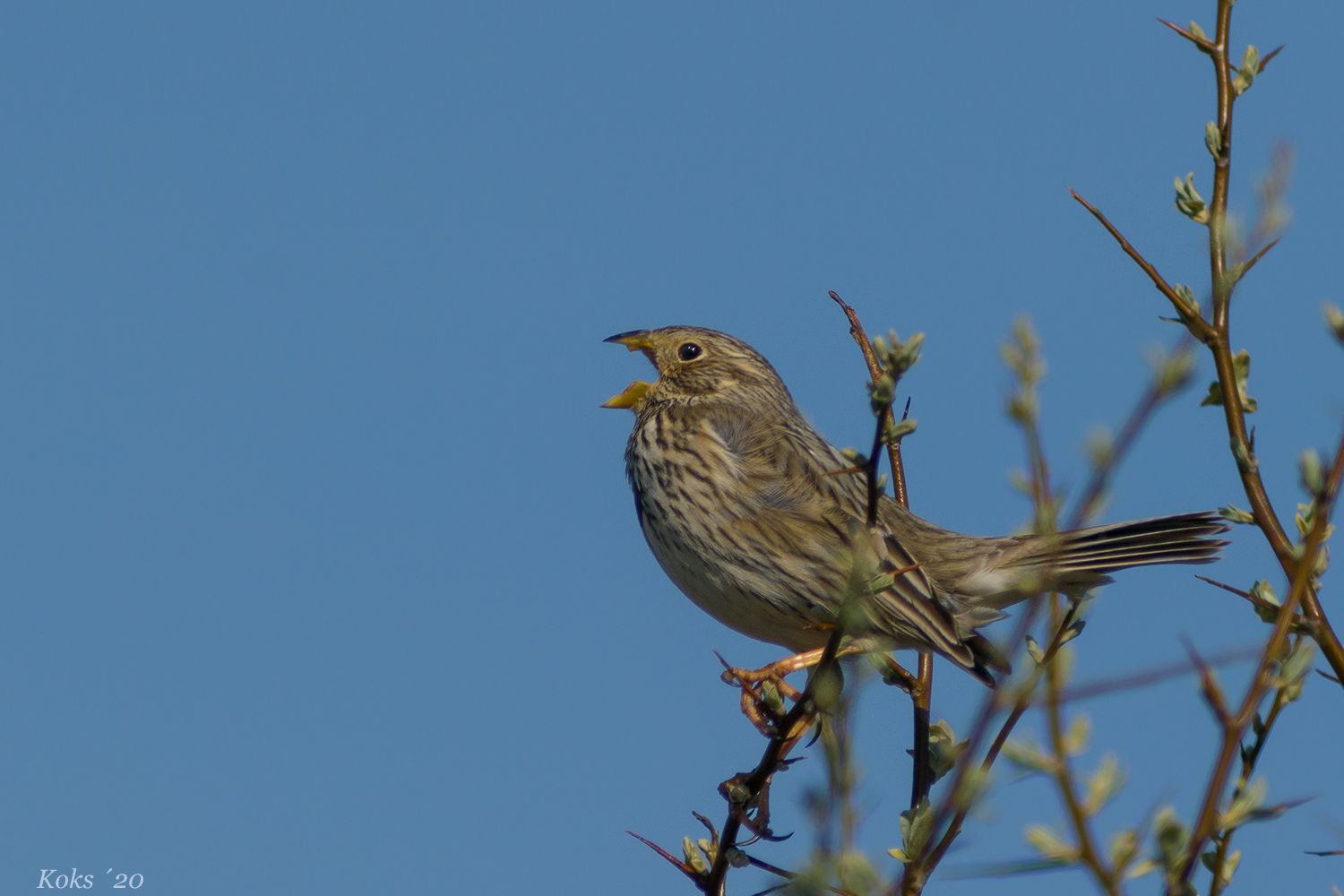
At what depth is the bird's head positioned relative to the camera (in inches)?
301

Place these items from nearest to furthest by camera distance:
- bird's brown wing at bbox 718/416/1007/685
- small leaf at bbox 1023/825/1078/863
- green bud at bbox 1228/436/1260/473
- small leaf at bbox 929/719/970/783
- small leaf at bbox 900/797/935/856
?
small leaf at bbox 1023/825/1078/863 → green bud at bbox 1228/436/1260/473 → small leaf at bbox 900/797/935/856 → small leaf at bbox 929/719/970/783 → bird's brown wing at bbox 718/416/1007/685

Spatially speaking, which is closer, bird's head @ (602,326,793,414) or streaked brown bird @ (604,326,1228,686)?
streaked brown bird @ (604,326,1228,686)

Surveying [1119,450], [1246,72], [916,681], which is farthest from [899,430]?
[916,681]

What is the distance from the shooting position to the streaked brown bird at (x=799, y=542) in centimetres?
558

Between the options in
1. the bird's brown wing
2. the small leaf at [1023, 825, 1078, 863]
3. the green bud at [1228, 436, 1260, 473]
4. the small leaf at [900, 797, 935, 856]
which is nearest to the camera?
the small leaf at [1023, 825, 1078, 863]

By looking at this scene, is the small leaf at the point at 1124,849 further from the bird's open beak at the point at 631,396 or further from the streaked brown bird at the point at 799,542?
the bird's open beak at the point at 631,396

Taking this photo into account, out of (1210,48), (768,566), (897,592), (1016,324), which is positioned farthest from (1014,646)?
(768,566)

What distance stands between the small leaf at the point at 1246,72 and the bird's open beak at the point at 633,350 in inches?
186

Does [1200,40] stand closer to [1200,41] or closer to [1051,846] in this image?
[1200,41]

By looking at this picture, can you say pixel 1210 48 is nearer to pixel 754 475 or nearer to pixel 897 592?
pixel 897 592

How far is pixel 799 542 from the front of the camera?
20.4 ft

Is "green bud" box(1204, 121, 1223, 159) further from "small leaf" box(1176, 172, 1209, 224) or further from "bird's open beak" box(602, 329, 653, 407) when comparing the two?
"bird's open beak" box(602, 329, 653, 407)

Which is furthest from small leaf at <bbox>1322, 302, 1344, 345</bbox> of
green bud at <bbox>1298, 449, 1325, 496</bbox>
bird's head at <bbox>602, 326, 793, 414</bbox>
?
bird's head at <bbox>602, 326, 793, 414</bbox>

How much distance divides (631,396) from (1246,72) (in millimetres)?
4770
